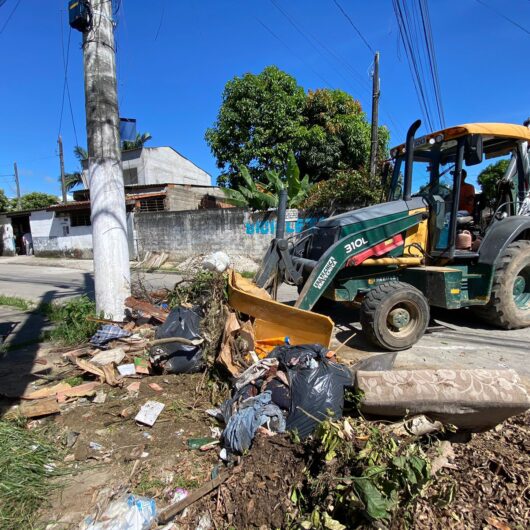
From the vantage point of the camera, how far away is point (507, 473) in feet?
7.60

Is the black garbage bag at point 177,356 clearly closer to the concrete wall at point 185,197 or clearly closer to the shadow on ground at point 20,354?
the shadow on ground at point 20,354

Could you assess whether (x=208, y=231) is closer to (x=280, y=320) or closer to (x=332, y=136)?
(x=332, y=136)

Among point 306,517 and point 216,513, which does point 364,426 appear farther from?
point 216,513

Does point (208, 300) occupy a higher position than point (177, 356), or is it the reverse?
point (208, 300)

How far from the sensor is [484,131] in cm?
478

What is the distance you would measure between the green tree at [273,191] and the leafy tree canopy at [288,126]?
1286 mm

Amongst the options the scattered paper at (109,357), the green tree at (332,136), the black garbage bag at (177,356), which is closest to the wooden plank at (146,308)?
the scattered paper at (109,357)

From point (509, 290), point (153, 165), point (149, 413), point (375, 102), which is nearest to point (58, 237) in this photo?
point (153, 165)

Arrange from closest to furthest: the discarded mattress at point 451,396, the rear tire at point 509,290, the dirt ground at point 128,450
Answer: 1. the dirt ground at point 128,450
2. the discarded mattress at point 451,396
3. the rear tire at point 509,290

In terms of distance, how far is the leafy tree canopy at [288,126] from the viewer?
52.3 feet

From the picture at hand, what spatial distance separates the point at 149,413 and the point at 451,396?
236 cm

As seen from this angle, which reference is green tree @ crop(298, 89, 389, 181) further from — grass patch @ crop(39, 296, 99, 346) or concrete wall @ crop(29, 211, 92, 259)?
concrete wall @ crop(29, 211, 92, 259)

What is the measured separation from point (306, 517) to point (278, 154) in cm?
1526

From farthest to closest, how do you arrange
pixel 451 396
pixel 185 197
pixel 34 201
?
pixel 34 201 → pixel 185 197 → pixel 451 396
